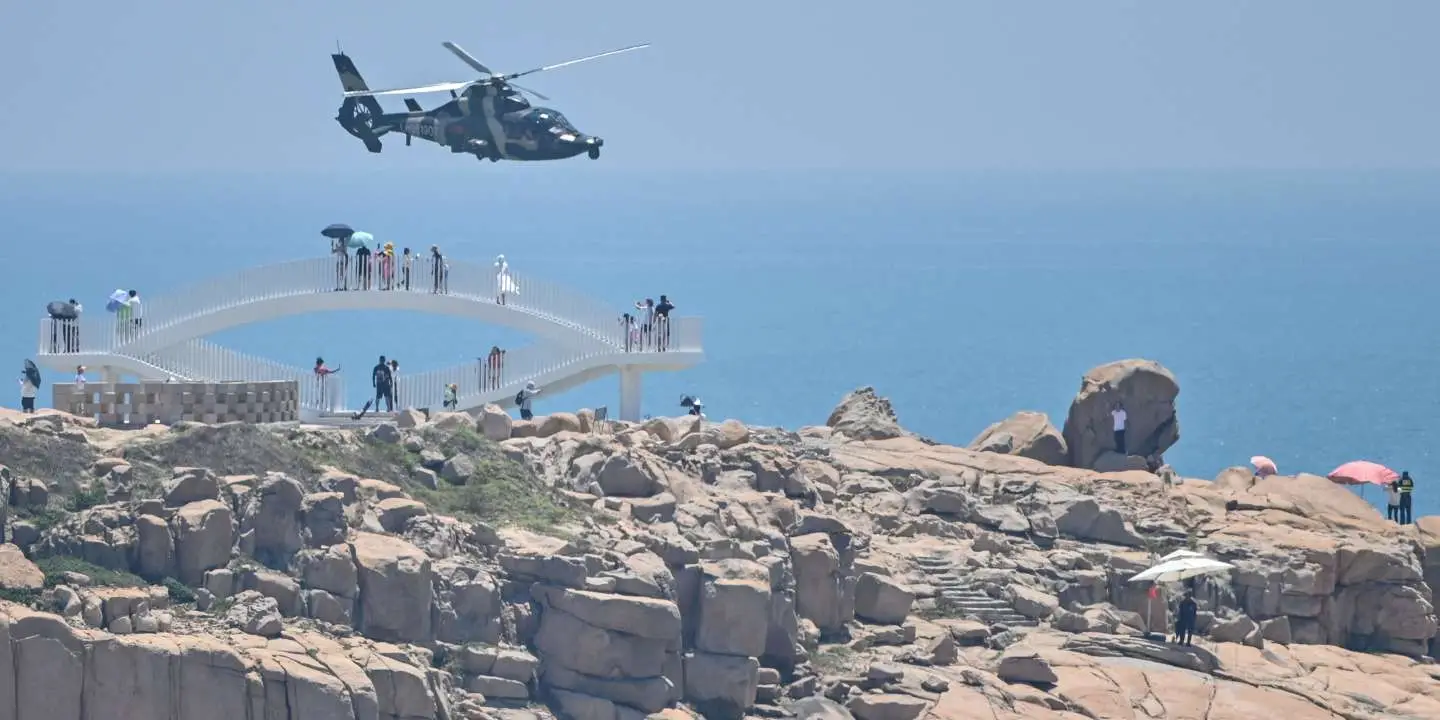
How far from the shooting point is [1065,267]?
628 ft

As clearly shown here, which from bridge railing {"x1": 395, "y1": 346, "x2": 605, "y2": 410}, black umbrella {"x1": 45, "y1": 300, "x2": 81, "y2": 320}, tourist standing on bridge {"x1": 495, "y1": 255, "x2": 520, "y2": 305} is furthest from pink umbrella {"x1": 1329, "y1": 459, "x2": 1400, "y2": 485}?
black umbrella {"x1": 45, "y1": 300, "x2": 81, "y2": 320}

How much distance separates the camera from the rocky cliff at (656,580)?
141ft

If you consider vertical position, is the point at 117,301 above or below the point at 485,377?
above

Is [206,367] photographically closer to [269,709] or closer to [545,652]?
[545,652]

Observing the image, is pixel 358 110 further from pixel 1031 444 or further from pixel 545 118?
pixel 1031 444

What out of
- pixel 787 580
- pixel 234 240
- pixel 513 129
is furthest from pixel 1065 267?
pixel 787 580

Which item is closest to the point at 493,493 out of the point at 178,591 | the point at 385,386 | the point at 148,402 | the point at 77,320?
the point at 148,402

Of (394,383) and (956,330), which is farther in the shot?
(956,330)

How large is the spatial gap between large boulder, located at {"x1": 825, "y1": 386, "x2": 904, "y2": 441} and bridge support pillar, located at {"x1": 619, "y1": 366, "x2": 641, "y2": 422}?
3.49m

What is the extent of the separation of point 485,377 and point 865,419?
6.77m

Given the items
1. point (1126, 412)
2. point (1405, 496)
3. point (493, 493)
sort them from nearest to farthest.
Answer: point (493, 493) < point (1405, 496) < point (1126, 412)

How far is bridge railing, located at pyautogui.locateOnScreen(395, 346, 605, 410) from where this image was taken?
204 feet

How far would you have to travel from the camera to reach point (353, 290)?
63781mm

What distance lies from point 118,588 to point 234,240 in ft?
480
